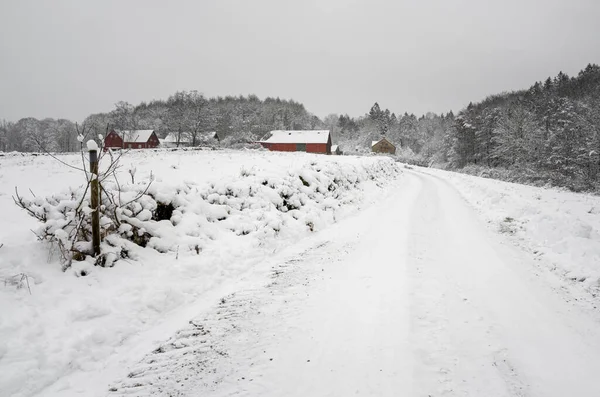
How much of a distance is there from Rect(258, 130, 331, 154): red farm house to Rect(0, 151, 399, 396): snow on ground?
54279 mm

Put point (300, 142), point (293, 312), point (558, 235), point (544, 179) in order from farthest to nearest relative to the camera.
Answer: point (300, 142) → point (544, 179) → point (558, 235) → point (293, 312)

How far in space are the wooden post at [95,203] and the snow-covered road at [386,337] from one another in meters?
2.44

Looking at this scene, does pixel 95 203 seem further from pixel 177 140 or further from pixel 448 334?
pixel 177 140

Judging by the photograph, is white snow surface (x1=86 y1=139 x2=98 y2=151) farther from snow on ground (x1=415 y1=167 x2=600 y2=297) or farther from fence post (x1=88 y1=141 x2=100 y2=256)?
snow on ground (x1=415 y1=167 x2=600 y2=297)

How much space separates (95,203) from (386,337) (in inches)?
211

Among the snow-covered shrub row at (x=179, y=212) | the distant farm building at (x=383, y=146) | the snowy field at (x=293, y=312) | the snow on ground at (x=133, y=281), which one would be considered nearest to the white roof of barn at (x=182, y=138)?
the distant farm building at (x=383, y=146)

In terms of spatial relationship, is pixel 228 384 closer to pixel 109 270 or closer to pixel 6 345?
pixel 6 345

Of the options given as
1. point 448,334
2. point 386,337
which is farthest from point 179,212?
point 448,334

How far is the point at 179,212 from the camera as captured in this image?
6820 millimetres

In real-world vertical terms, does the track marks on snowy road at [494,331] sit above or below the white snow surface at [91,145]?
below

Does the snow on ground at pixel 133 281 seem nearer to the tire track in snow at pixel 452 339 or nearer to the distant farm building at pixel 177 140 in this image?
the tire track in snow at pixel 452 339

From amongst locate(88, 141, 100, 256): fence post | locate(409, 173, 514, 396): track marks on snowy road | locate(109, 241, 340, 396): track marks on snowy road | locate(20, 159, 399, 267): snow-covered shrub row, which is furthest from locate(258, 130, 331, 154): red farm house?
locate(88, 141, 100, 256): fence post

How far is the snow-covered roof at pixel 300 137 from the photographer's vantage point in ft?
206

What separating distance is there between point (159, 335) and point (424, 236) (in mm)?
7345
